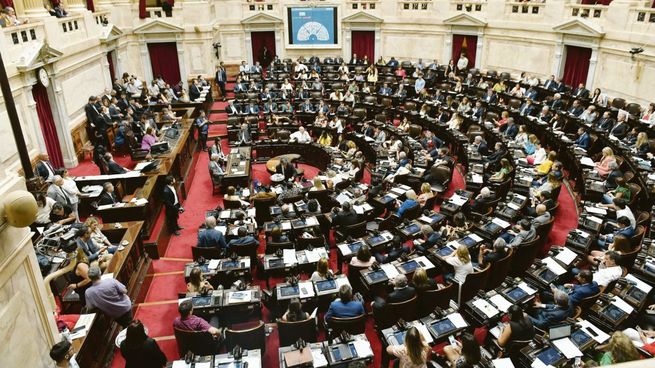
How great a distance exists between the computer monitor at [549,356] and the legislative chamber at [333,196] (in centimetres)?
3

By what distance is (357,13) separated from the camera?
27.2m

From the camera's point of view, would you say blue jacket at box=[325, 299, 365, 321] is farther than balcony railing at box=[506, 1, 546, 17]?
No

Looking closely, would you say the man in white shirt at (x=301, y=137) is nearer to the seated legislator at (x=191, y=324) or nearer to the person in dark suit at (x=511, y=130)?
the person in dark suit at (x=511, y=130)

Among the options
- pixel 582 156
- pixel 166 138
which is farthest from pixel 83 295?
pixel 582 156

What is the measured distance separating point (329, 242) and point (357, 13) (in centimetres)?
1981

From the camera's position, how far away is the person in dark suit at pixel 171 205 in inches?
445

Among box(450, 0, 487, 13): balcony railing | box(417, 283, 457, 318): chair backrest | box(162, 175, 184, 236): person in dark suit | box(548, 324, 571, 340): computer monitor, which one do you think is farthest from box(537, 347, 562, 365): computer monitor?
box(450, 0, 487, 13): balcony railing

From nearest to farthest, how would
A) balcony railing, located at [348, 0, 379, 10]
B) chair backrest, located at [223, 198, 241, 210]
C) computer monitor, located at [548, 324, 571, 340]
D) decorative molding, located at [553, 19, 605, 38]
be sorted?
computer monitor, located at [548, 324, 571, 340]
chair backrest, located at [223, 198, 241, 210]
decorative molding, located at [553, 19, 605, 38]
balcony railing, located at [348, 0, 379, 10]

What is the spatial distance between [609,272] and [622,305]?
0.72 metres

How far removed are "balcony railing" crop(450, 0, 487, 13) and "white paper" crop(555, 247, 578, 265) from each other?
18430 millimetres

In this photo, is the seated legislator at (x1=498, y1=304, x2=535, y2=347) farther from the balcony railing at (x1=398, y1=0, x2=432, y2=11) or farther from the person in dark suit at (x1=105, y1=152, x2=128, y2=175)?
the balcony railing at (x1=398, y1=0, x2=432, y2=11)

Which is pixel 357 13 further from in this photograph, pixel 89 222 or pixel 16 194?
pixel 16 194

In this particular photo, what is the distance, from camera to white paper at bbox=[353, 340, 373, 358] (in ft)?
21.0

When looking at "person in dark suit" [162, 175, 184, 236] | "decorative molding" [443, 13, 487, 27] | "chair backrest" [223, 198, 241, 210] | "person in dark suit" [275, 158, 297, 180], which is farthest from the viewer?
"decorative molding" [443, 13, 487, 27]
